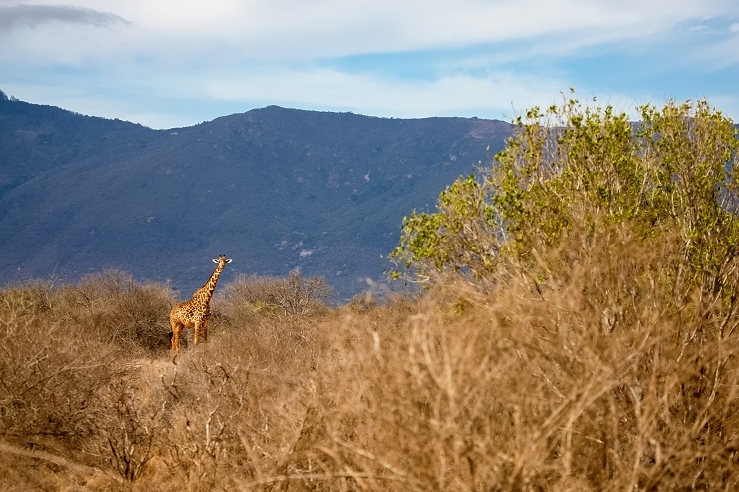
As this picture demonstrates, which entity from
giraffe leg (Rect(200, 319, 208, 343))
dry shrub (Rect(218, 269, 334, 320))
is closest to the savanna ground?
giraffe leg (Rect(200, 319, 208, 343))

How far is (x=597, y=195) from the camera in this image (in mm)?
9781

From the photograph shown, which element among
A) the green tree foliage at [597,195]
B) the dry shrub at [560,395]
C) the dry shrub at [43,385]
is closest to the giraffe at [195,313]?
the dry shrub at [43,385]

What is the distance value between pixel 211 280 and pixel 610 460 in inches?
617

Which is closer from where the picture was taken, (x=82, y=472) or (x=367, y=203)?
(x=82, y=472)

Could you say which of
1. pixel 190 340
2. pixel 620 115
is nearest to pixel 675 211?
pixel 620 115

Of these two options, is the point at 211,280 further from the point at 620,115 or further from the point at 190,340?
the point at 620,115

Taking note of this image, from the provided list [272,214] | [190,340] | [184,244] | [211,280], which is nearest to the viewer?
[211,280]

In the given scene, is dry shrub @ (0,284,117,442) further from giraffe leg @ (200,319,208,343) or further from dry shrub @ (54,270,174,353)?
dry shrub @ (54,270,174,353)

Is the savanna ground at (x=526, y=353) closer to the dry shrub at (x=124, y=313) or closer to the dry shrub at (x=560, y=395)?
the dry shrub at (x=560, y=395)

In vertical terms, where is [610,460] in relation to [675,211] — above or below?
below

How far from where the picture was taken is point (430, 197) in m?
163

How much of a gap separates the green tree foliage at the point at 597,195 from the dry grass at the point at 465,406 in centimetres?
53

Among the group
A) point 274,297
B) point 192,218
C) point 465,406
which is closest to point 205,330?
point 274,297

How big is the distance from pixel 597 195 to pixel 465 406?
5.33 m
